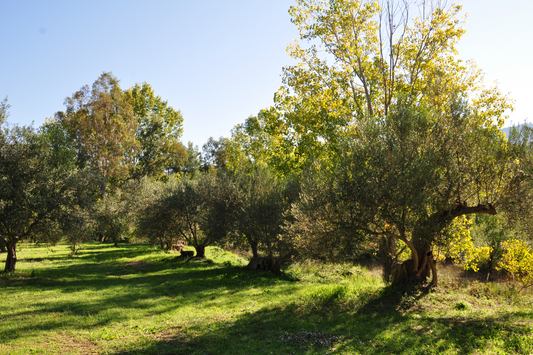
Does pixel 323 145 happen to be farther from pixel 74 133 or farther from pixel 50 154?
pixel 74 133

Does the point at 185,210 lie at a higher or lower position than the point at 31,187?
lower

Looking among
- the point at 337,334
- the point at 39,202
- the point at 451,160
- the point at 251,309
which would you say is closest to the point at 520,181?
the point at 451,160

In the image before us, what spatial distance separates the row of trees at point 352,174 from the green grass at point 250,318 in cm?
242

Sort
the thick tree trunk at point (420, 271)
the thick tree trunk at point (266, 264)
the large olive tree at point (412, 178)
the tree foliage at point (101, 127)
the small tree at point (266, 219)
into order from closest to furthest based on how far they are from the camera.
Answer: the large olive tree at point (412, 178), the thick tree trunk at point (420, 271), the small tree at point (266, 219), the thick tree trunk at point (266, 264), the tree foliage at point (101, 127)

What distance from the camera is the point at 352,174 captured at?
12.6 meters

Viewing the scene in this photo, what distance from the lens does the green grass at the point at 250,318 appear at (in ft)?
33.0

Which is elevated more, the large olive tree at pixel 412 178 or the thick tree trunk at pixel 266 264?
the large olive tree at pixel 412 178

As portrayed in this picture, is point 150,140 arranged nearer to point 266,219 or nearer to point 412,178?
point 266,219

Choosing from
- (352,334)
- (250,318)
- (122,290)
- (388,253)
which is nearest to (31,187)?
(122,290)

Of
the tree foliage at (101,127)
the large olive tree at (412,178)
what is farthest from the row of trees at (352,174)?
the tree foliage at (101,127)

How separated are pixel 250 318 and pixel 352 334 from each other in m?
4.25

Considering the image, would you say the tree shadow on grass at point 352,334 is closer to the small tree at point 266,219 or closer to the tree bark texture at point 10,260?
the small tree at point 266,219

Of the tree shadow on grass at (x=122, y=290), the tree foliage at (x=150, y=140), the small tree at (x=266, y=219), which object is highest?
the tree foliage at (x=150, y=140)

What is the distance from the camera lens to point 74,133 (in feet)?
161
